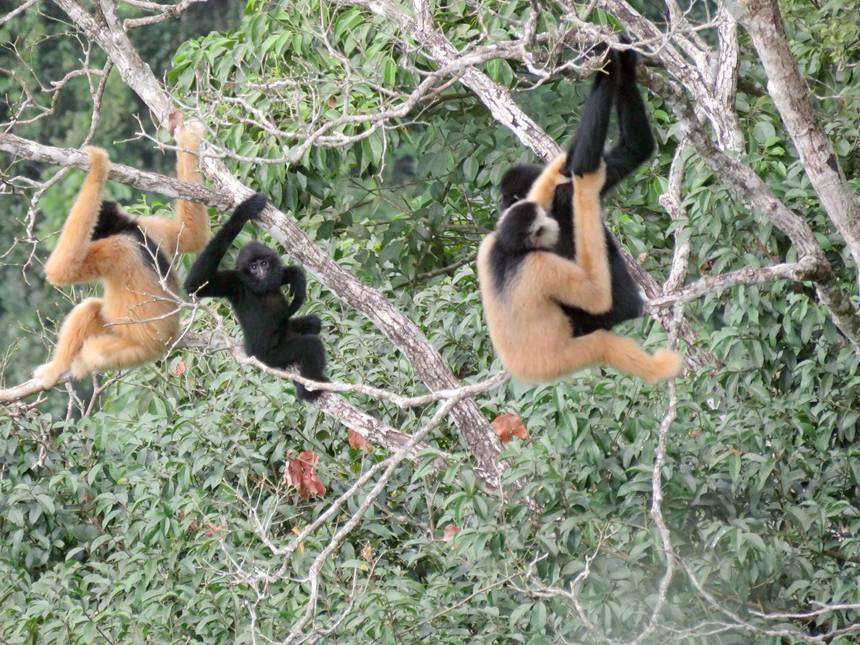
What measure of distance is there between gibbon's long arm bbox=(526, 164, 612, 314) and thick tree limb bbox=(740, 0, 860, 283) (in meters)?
0.91

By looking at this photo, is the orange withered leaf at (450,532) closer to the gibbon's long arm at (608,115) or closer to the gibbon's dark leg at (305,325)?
the gibbon's dark leg at (305,325)

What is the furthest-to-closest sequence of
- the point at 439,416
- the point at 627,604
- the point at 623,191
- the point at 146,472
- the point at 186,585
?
the point at 623,191, the point at 146,472, the point at 186,585, the point at 627,604, the point at 439,416

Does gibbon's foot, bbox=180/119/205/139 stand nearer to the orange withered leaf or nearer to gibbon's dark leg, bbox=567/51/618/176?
the orange withered leaf

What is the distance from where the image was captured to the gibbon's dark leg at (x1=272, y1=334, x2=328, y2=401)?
299 inches

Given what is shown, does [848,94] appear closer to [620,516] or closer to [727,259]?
[727,259]

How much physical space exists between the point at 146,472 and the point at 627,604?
3.10m

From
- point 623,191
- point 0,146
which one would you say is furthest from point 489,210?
point 0,146

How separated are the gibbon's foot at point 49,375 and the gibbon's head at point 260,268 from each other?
3.76 feet

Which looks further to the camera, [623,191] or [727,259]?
[623,191]

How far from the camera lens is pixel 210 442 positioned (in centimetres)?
750

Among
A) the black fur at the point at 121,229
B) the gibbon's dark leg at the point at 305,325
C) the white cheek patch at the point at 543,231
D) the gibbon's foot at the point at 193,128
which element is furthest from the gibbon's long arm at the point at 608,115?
the black fur at the point at 121,229

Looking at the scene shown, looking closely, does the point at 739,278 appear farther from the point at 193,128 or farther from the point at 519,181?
the point at 193,128

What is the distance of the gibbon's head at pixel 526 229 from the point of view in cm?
524

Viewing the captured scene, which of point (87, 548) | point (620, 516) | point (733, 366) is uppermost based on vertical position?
point (733, 366)
